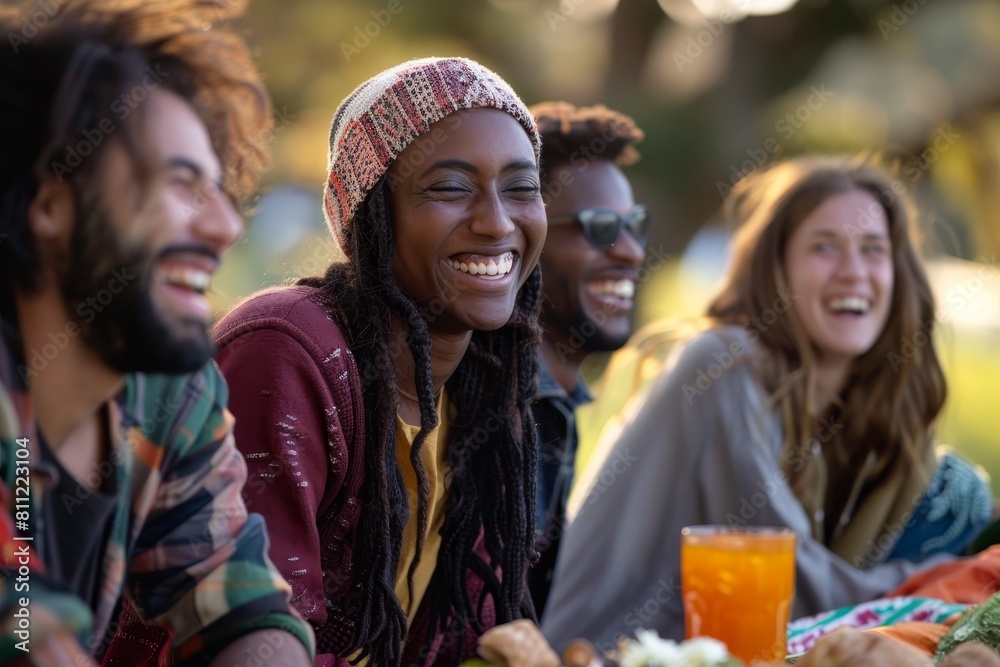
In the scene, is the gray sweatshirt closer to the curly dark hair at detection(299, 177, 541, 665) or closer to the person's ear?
the curly dark hair at detection(299, 177, 541, 665)

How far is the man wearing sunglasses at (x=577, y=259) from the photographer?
→ 10.8 ft

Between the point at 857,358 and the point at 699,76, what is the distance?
10852 mm

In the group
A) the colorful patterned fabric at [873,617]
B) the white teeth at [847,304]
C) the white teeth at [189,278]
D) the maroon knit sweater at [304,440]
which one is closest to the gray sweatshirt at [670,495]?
the white teeth at [847,304]

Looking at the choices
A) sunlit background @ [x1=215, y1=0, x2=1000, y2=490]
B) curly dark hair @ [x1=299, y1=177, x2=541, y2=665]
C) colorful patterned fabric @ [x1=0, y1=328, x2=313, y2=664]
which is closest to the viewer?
colorful patterned fabric @ [x1=0, y1=328, x2=313, y2=664]

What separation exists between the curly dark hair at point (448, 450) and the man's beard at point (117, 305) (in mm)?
769

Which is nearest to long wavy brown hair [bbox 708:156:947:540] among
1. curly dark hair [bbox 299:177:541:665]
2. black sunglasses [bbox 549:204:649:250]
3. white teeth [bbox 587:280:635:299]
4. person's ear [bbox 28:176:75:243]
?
white teeth [bbox 587:280:635:299]

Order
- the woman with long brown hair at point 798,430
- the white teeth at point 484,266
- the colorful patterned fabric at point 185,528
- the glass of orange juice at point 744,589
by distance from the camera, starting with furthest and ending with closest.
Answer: the woman with long brown hair at point 798,430
the white teeth at point 484,266
the glass of orange juice at point 744,589
the colorful patterned fabric at point 185,528

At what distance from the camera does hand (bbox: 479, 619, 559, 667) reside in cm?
134

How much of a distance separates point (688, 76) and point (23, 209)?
13346 mm

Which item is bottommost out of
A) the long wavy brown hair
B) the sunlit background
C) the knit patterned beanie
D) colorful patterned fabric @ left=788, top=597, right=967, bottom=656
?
colorful patterned fabric @ left=788, top=597, right=967, bottom=656

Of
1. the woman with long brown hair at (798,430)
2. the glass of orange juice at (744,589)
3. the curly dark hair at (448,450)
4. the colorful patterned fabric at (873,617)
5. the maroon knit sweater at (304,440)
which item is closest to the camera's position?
the glass of orange juice at (744,589)

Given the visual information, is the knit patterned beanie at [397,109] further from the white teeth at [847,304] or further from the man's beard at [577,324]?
the white teeth at [847,304]

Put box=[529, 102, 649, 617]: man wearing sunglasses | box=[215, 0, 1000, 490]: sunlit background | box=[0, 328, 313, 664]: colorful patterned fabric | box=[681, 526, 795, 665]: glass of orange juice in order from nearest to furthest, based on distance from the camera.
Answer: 1. box=[0, 328, 313, 664]: colorful patterned fabric
2. box=[681, 526, 795, 665]: glass of orange juice
3. box=[529, 102, 649, 617]: man wearing sunglasses
4. box=[215, 0, 1000, 490]: sunlit background

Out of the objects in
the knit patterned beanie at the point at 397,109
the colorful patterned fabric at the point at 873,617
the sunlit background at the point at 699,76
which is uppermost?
the sunlit background at the point at 699,76
